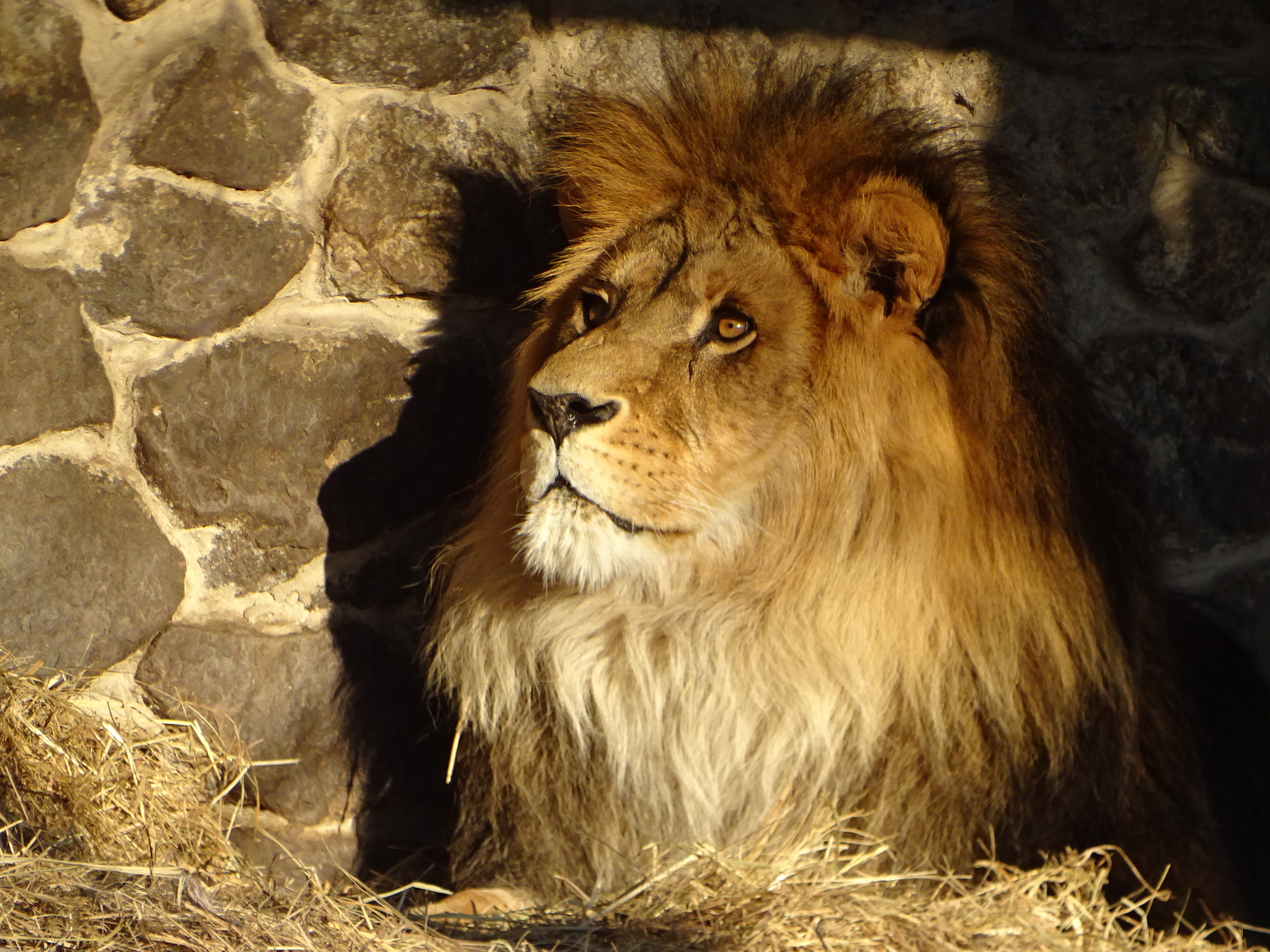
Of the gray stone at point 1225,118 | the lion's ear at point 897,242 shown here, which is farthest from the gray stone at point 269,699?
the gray stone at point 1225,118

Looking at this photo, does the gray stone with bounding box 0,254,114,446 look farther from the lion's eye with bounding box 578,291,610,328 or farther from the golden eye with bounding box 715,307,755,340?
the golden eye with bounding box 715,307,755,340

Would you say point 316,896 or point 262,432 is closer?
point 316,896

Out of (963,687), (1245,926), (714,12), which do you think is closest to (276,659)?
(963,687)

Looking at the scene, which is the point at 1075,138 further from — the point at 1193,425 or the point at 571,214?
the point at 571,214

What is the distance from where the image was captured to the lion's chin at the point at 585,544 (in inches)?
79.5

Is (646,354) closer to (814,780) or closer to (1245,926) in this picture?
(814,780)

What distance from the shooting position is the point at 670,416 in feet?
6.70

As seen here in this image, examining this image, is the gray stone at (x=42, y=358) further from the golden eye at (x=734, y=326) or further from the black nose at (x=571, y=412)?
the golden eye at (x=734, y=326)


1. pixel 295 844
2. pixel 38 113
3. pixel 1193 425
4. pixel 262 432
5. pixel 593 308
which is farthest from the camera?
pixel 1193 425

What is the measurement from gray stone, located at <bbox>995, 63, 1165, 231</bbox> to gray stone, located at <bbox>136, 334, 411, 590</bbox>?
157cm

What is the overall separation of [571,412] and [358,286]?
1.01 metres

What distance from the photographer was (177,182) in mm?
2625

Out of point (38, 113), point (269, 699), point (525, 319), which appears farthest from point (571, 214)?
point (269, 699)

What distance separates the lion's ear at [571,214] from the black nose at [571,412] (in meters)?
0.62
